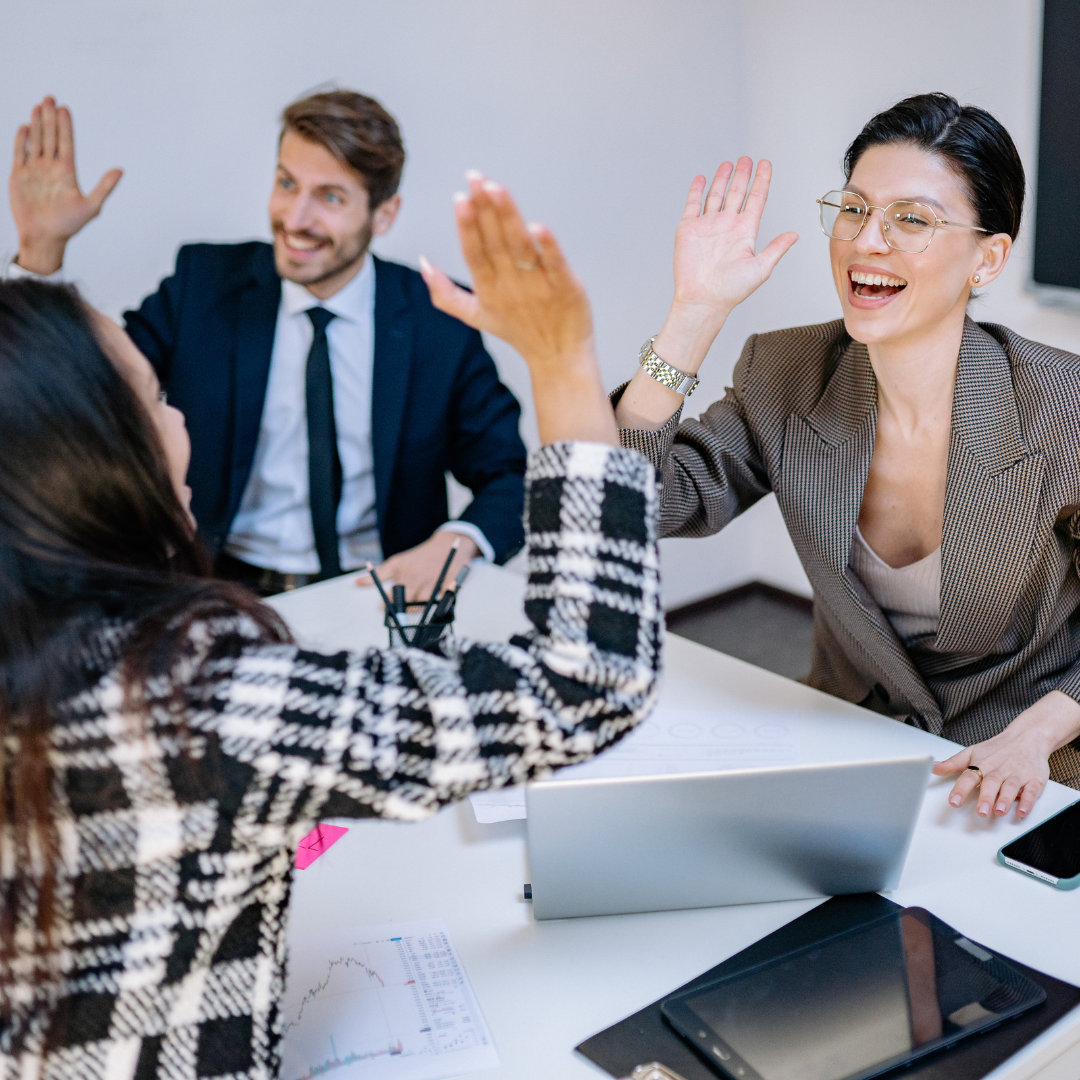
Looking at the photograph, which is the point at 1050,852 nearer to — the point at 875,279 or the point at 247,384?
the point at 875,279

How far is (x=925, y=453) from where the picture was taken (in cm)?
163

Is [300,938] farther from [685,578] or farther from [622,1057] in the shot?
[685,578]

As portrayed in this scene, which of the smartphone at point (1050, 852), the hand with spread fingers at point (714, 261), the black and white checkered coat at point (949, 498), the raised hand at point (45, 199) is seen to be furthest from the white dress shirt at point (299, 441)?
the smartphone at point (1050, 852)

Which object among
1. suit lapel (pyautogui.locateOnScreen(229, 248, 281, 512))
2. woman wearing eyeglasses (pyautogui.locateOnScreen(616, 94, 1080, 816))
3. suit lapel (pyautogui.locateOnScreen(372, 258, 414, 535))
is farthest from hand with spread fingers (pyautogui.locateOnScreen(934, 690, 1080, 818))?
suit lapel (pyautogui.locateOnScreen(229, 248, 281, 512))

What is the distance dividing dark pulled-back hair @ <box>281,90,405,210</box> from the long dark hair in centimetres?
177

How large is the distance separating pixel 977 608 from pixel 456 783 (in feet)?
3.35

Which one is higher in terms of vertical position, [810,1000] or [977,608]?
[977,608]

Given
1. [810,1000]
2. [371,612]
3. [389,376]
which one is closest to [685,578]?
[389,376]

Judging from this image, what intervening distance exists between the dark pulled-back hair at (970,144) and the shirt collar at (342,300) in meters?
1.27

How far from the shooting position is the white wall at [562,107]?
8.52 feet

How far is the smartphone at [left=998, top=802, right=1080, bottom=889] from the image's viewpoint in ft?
3.56

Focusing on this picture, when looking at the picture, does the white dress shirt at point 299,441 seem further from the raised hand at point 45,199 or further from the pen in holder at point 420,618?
the pen in holder at point 420,618

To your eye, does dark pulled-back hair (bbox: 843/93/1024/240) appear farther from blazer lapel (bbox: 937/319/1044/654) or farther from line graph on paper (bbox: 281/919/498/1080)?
Result: line graph on paper (bbox: 281/919/498/1080)

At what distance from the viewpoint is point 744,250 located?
1.23 meters
